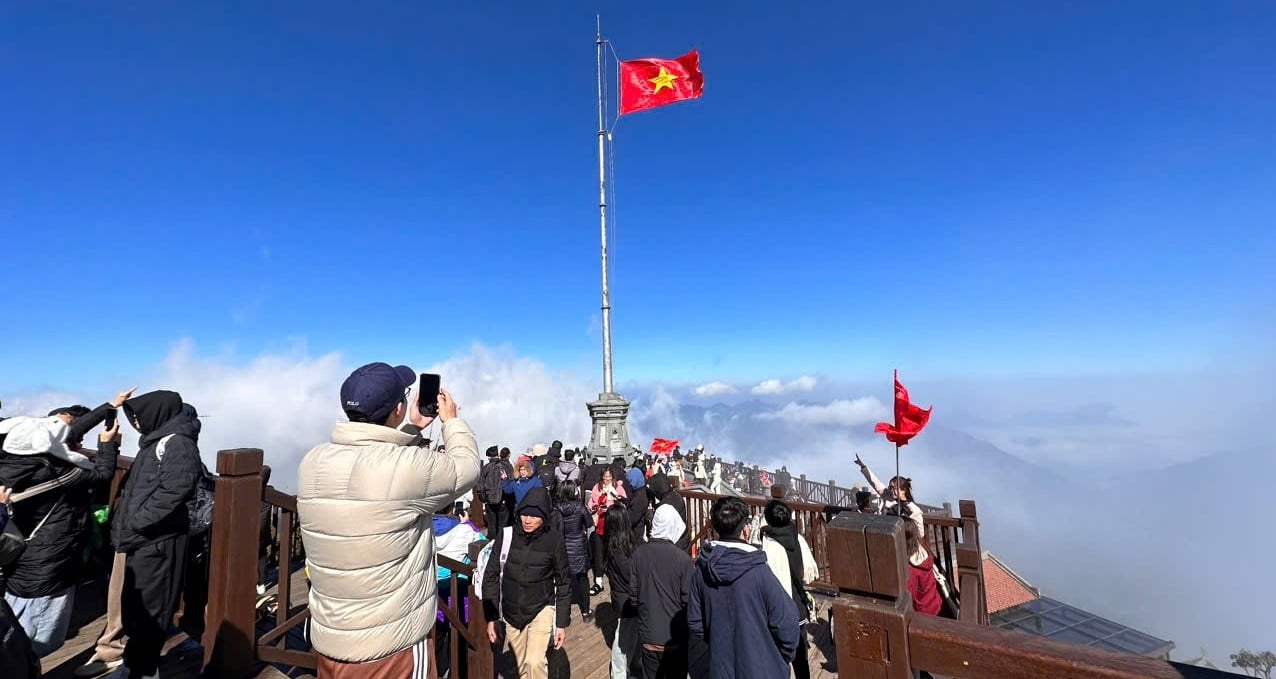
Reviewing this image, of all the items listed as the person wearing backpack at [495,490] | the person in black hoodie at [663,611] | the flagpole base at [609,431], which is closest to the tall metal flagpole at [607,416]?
the flagpole base at [609,431]

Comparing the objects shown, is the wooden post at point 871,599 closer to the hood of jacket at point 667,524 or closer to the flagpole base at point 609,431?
the hood of jacket at point 667,524

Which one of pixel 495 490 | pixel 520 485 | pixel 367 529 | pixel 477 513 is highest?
pixel 367 529

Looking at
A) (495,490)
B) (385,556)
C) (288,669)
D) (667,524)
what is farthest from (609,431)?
(385,556)

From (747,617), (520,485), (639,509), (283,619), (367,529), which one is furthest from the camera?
(520,485)

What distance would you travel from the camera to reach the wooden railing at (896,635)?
1773 mm

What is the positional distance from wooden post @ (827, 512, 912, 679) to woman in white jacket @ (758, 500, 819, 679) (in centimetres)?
241

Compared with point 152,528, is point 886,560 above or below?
above

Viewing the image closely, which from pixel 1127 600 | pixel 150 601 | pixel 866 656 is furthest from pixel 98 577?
pixel 1127 600

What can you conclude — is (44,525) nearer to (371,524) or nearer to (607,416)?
(371,524)

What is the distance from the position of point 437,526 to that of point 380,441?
3.48 meters

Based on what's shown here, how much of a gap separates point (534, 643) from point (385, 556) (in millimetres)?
2861

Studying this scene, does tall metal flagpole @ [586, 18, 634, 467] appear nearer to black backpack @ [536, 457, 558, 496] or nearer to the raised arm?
black backpack @ [536, 457, 558, 496]

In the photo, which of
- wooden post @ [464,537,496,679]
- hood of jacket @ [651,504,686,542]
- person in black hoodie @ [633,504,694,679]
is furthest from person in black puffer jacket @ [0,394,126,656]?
hood of jacket @ [651,504,686,542]

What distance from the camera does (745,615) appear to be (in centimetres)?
328
